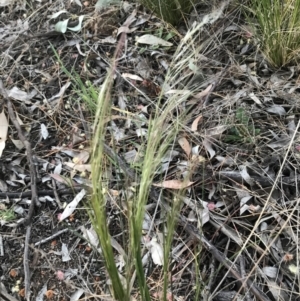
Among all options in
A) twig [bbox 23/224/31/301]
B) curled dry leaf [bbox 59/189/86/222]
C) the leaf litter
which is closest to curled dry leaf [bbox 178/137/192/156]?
the leaf litter

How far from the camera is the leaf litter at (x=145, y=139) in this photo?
1453 mm

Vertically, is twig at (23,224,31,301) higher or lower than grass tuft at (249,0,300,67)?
lower

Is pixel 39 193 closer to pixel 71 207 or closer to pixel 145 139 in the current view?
pixel 71 207

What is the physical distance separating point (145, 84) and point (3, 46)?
0.61 metres

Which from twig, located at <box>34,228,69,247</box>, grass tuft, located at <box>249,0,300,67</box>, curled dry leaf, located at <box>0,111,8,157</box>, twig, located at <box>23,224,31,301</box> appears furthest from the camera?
curled dry leaf, located at <box>0,111,8,157</box>

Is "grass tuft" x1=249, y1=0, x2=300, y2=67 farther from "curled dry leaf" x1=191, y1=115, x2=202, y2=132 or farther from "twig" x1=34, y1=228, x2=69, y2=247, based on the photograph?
"twig" x1=34, y1=228, x2=69, y2=247

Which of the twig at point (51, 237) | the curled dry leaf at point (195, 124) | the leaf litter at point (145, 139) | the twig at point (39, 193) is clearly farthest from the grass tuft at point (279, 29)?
the twig at point (51, 237)

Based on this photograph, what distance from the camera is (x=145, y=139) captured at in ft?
5.64

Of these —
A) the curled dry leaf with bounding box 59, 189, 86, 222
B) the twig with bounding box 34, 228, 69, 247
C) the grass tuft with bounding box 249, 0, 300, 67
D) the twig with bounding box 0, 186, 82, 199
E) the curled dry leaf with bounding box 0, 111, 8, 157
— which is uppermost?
the grass tuft with bounding box 249, 0, 300, 67

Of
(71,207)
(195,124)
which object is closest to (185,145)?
(195,124)

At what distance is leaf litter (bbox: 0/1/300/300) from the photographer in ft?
4.77

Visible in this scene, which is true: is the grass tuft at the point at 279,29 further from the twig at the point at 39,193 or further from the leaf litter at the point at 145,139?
the twig at the point at 39,193

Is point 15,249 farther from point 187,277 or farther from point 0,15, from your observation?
point 0,15

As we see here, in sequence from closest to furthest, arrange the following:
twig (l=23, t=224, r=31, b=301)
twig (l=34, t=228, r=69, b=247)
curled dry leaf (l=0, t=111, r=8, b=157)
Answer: twig (l=23, t=224, r=31, b=301) → twig (l=34, t=228, r=69, b=247) → curled dry leaf (l=0, t=111, r=8, b=157)
